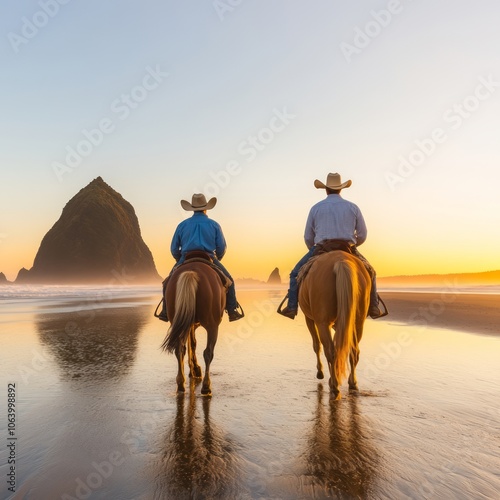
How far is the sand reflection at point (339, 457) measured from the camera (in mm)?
2875

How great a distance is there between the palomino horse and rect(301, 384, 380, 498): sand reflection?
2.13 ft

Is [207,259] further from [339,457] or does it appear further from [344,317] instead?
[339,457]

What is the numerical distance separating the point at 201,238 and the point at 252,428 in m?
3.22

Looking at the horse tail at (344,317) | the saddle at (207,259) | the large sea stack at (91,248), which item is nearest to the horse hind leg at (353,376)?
the horse tail at (344,317)

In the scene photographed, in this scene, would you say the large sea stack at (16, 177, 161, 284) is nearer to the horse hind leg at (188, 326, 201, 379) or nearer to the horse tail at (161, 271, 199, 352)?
the horse hind leg at (188, 326, 201, 379)

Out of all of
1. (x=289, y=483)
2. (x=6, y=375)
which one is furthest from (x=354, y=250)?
(x=6, y=375)

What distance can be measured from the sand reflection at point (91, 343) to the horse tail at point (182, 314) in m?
1.78

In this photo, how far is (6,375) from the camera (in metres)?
6.28

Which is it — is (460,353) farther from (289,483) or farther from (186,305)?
(289,483)

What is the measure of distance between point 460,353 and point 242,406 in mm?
5557

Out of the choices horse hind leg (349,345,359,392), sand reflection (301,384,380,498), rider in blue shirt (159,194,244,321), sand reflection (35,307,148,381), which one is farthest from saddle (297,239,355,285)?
sand reflection (35,307,148,381)

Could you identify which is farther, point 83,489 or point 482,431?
point 482,431

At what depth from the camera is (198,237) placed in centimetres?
653

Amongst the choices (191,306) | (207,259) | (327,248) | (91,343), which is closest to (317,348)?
(327,248)
